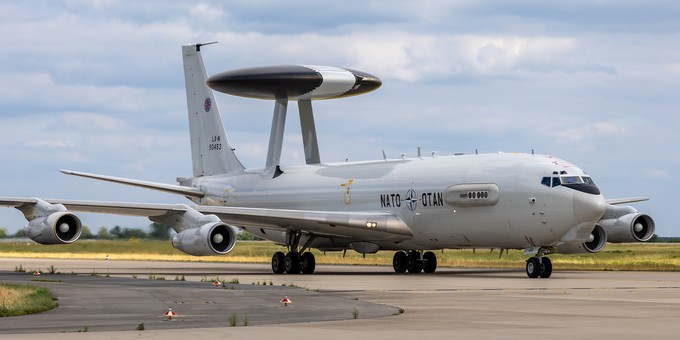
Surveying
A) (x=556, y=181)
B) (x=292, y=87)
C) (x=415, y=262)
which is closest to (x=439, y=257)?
(x=415, y=262)

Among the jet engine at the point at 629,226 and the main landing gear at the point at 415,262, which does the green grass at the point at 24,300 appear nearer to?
the main landing gear at the point at 415,262

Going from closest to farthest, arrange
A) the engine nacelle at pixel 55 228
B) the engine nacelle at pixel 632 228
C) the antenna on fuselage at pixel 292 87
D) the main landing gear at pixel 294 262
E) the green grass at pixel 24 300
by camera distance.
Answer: the green grass at pixel 24 300, the engine nacelle at pixel 55 228, the main landing gear at pixel 294 262, the engine nacelle at pixel 632 228, the antenna on fuselage at pixel 292 87

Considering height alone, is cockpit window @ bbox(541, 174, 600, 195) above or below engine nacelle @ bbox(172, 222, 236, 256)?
above

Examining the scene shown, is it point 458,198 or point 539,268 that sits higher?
point 458,198

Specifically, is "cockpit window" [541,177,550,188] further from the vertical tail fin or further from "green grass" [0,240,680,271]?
the vertical tail fin

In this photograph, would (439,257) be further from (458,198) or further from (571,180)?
(571,180)

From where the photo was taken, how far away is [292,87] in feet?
164

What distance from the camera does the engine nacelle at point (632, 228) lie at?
45.9m

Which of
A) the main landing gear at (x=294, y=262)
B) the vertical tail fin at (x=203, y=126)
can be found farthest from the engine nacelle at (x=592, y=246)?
the vertical tail fin at (x=203, y=126)

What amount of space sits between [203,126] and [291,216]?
1618cm

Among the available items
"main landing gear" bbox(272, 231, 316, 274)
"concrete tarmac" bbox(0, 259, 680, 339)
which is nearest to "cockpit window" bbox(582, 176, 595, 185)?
"concrete tarmac" bbox(0, 259, 680, 339)

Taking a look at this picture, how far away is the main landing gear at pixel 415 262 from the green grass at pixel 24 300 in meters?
20.5

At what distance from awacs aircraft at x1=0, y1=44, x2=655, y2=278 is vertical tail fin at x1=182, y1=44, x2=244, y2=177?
584 millimetres

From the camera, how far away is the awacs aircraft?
3850 cm
